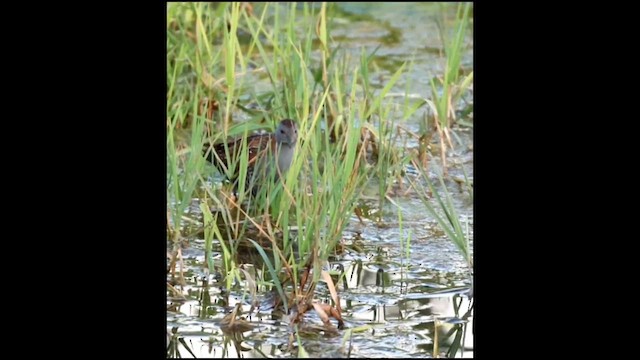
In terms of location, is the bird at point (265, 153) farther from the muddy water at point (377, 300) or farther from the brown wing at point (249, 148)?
the muddy water at point (377, 300)

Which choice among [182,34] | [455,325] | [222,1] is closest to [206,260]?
[455,325]

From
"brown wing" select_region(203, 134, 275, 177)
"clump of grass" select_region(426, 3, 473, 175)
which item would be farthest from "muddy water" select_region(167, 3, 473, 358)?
"brown wing" select_region(203, 134, 275, 177)

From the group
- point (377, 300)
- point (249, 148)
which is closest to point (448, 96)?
point (249, 148)

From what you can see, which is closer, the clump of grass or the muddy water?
the muddy water

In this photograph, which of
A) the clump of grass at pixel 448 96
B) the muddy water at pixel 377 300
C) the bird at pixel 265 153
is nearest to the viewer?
the muddy water at pixel 377 300

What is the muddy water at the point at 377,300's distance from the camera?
4.43 m

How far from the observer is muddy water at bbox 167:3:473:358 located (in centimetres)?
443

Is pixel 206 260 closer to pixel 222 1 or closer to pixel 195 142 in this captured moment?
pixel 195 142

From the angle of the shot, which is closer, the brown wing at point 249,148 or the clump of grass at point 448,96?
the brown wing at point 249,148

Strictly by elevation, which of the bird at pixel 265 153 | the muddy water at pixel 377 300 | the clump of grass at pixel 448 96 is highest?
the clump of grass at pixel 448 96

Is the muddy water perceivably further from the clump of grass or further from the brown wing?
the brown wing

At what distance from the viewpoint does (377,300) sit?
16.1 ft

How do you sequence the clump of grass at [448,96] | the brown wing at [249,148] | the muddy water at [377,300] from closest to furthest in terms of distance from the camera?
the muddy water at [377,300], the brown wing at [249,148], the clump of grass at [448,96]

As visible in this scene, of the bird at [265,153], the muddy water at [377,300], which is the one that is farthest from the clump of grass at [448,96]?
the bird at [265,153]
